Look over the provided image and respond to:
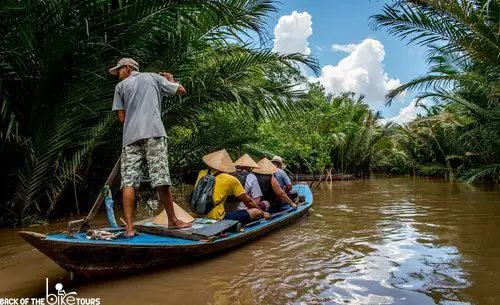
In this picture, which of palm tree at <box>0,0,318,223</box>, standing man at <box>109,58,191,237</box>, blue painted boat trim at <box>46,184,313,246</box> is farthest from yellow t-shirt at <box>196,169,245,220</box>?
palm tree at <box>0,0,318,223</box>

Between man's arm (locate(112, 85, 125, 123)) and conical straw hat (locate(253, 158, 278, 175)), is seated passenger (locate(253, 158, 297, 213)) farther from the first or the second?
man's arm (locate(112, 85, 125, 123))

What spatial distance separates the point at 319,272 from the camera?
447 cm

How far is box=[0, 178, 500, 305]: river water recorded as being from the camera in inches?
146

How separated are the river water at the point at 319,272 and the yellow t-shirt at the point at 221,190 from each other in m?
0.57

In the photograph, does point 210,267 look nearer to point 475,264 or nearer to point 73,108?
point 475,264

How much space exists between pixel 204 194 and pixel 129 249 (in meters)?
1.73

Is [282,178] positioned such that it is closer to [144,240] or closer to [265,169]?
[265,169]

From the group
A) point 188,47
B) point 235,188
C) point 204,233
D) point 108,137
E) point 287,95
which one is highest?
point 188,47

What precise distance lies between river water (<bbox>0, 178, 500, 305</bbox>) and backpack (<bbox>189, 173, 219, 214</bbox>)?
0.68 meters

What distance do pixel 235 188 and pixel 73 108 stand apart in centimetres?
287

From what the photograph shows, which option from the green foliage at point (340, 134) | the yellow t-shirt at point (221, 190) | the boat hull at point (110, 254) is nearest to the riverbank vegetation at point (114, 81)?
the yellow t-shirt at point (221, 190)

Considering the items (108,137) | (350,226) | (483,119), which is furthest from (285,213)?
(483,119)

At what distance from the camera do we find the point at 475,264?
4648 millimetres

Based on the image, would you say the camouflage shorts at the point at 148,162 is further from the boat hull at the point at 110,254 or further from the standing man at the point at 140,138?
the boat hull at the point at 110,254
